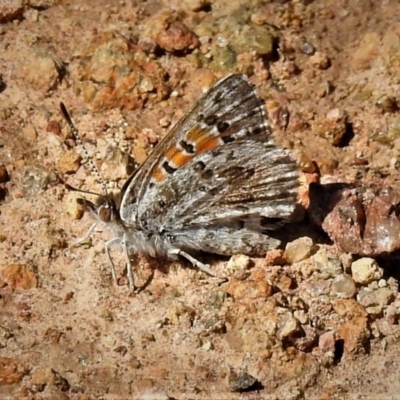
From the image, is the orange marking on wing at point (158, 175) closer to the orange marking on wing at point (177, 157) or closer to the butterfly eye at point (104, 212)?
the orange marking on wing at point (177, 157)

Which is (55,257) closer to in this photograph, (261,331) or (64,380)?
(64,380)

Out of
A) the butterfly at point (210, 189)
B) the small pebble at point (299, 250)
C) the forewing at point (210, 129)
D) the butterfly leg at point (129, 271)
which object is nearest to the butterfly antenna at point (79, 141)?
the butterfly at point (210, 189)

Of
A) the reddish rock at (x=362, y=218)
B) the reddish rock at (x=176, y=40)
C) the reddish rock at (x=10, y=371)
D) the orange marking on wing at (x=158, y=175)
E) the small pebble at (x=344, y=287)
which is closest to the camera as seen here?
the reddish rock at (x=10, y=371)

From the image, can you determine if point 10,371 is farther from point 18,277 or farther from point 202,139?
point 202,139

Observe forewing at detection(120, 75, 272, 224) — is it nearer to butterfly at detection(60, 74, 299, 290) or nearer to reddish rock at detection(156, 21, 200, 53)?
butterfly at detection(60, 74, 299, 290)

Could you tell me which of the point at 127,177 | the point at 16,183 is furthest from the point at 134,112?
the point at 16,183

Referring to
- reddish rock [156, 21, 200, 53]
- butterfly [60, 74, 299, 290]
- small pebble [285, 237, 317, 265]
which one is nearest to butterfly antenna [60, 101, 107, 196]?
butterfly [60, 74, 299, 290]

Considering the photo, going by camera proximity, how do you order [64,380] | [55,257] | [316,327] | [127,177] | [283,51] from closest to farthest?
[64,380], [316,327], [55,257], [127,177], [283,51]
